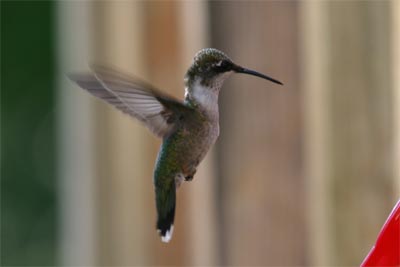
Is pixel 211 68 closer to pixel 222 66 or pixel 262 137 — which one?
pixel 222 66

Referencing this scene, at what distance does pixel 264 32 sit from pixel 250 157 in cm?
33

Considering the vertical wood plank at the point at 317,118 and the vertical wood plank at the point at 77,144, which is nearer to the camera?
the vertical wood plank at the point at 317,118

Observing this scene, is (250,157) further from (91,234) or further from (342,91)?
(91,234)

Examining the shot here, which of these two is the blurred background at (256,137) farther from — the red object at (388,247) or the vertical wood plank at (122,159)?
the red object at (388,247)

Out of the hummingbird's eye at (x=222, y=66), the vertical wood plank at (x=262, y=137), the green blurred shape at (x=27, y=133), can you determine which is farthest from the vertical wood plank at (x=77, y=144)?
the hummingbird's eye at (x=222, y=66)

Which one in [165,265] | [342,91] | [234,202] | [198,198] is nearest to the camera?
[342,91]

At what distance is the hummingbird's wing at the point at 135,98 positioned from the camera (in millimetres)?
1161

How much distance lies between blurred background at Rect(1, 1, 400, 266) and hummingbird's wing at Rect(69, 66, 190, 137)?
21.3 inches

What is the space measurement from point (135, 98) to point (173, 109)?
0.07 metres

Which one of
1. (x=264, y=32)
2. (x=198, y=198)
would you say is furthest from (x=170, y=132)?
(x=198, y=198)

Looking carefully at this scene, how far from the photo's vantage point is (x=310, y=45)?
1908 millimetres

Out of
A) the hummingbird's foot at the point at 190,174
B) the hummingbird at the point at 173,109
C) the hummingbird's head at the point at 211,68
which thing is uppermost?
the hummingbird's head at the point at 211,68

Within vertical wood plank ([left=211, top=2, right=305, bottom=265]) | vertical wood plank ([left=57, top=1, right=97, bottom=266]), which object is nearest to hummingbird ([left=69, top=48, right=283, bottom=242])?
vertical wood plank ([left=211, top=2, right=305, bottom=265])

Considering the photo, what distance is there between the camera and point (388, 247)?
3.31 ft
